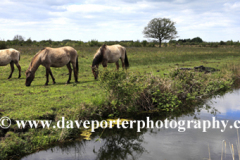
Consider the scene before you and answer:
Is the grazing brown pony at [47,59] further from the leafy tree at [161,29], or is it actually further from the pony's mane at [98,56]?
the leafy tree at [161,29]

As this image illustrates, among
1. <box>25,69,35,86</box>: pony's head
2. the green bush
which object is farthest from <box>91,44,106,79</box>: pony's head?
the green bush

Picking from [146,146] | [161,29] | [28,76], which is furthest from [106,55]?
[161,29]

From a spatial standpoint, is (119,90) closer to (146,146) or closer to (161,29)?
(146,146)

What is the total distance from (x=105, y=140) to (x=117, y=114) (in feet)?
5.54

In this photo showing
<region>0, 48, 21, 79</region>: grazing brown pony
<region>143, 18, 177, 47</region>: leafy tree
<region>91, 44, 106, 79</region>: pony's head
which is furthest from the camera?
<region>143, 18, 177, 47</region>: leafy tree

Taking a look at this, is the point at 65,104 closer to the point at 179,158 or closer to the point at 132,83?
the point at 132,83

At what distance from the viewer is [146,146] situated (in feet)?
21.4

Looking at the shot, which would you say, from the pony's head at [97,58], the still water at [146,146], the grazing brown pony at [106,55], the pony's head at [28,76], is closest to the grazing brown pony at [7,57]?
the pony's head at [28,76]

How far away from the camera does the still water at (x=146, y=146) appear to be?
5910 mm

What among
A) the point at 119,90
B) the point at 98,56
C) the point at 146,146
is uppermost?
the point at 98,56

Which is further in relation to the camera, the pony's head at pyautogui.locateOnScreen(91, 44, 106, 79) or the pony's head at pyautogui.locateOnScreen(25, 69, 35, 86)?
the pony's head at pyautogui.locateOnScreen(91, 44, 106, 79)

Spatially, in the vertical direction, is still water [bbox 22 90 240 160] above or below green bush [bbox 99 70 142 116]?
below

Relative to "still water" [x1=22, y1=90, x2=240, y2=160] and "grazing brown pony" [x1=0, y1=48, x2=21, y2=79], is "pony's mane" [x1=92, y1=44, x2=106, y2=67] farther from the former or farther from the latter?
"still water" [x1=22, y1=90, x2=240, y2=160]

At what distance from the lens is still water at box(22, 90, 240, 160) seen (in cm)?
591
